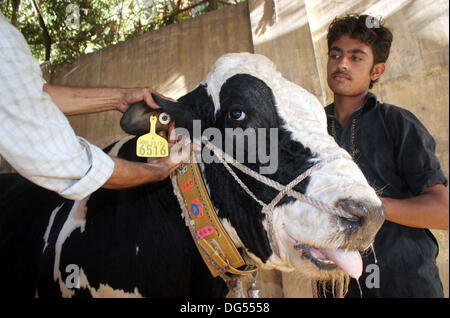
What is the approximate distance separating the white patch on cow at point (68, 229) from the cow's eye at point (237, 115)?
113cm

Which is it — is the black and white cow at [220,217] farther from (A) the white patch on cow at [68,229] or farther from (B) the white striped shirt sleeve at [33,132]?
(B) the white striped shirt sleeve at [33,132]

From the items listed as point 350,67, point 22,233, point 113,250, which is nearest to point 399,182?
point 350,67

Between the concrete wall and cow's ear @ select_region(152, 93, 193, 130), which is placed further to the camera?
the concrete wall

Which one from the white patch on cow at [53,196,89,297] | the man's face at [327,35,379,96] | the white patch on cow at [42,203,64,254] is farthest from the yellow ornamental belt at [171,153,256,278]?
the man's face at [327,35,379,96]

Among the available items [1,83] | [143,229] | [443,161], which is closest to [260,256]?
[143,229]

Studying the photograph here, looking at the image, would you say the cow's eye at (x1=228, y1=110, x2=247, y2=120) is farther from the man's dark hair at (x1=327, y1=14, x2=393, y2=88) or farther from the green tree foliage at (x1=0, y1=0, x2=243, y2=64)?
the green tree foliage at (x1=0, y1=0, x2=243, y2=64)

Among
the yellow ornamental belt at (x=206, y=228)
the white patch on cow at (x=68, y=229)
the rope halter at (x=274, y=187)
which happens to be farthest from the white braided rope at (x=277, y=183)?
the white patch on cow at (x=68, y=229)

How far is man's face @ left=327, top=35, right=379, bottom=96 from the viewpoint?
7.95 ft

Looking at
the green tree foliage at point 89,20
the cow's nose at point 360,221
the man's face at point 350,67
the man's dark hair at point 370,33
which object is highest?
the green tree foliage at point 89,20

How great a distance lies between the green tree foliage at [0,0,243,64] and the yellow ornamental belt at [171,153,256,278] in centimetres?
612

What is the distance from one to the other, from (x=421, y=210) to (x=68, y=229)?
6.68 feet

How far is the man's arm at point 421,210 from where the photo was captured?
5.88 ft

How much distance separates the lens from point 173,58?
563 centimetres

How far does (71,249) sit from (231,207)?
3.38 feet
